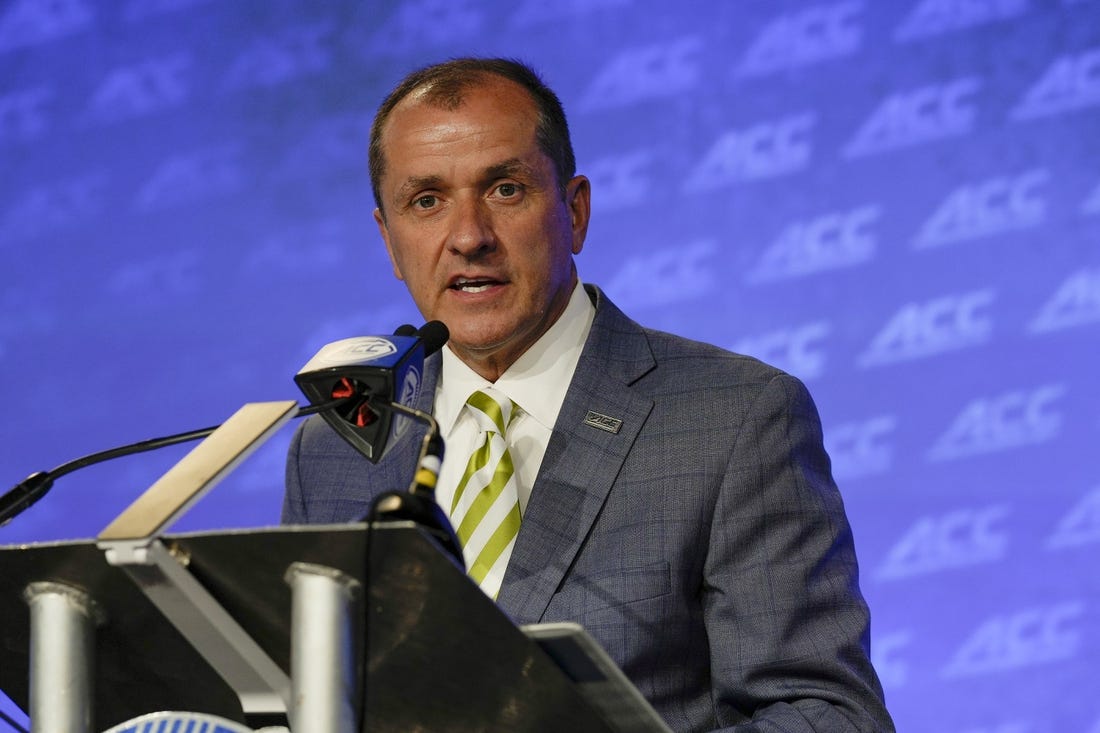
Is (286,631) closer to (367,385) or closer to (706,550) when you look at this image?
(367,385)

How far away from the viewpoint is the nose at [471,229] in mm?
2107

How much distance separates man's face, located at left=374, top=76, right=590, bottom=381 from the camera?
214 centimetres

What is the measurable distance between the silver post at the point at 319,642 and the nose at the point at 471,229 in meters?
1.11

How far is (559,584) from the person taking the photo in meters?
1.90

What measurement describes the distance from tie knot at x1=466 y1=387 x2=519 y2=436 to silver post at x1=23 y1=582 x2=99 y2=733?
98 centimetres

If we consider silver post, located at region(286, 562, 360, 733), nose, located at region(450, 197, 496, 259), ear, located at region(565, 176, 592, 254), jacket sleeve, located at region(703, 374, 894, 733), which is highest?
ear, located at region(565, 176, 592, 254)

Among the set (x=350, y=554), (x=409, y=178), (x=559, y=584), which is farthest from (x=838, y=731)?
(x=409, y=178)

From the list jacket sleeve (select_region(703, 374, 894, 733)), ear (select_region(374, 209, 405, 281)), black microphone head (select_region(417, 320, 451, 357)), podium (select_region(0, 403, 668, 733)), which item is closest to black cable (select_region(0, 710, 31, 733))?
podium (select_region(0, 403, 668, 733))

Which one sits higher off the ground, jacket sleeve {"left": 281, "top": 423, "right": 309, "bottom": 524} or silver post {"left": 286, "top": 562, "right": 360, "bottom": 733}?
jacket sleeve {"left": 281, "top": 423, "right": 309, "bottom": 524}

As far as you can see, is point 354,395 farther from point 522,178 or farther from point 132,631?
A: point 522,178

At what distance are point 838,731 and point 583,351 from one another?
756mm

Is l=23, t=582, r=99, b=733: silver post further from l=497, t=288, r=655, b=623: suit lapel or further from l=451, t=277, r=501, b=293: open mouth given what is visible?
l=451, t=277, r=501, b=293: open mouth

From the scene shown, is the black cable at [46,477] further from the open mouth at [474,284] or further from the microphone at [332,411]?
the open mouth at [474,284]

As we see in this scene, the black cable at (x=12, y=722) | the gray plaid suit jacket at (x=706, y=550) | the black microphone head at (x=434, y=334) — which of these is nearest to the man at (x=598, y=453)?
the gray plaid suit jacket at (x=706, y=550)
